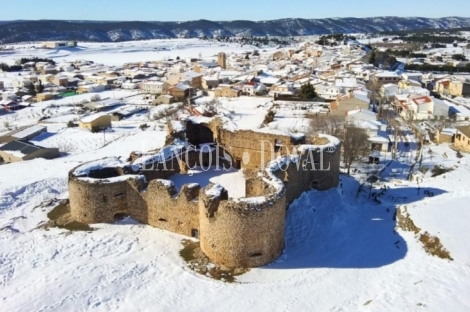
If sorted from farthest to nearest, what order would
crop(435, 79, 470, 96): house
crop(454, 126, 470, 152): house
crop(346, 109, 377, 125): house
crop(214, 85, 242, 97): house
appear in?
crop(214, 85, 242, 97): house → crop(435, 79, 470, 96): house → crop(346, 109, 377, 125): house → crop(454, 126, 470, 152): house

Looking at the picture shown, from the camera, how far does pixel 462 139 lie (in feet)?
123

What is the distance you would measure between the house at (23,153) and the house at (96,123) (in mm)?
13603

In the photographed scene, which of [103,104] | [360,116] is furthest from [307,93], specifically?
[103,104]

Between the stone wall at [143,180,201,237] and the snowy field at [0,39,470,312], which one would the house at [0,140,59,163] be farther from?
the stone wall at [143,180,201,237]

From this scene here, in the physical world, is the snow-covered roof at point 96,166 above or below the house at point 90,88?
above

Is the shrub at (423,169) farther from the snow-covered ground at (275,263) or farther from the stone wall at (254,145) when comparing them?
the stone wall at (254,145)

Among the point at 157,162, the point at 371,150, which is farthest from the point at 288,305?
the point at 371,150

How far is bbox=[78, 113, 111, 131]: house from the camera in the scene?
5369cm

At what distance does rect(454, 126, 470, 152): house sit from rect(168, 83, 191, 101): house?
156 ft

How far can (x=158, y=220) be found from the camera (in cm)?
1888

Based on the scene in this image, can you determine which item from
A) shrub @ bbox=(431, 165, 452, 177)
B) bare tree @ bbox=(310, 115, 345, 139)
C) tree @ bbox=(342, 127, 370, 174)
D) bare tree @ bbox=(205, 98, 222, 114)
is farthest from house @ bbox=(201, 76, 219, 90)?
shrub @ bbox=(431, 165, 452, 177)

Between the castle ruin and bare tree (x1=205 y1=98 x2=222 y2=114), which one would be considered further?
bare tree (x1=205 y1=98 x2=222 y2=114)

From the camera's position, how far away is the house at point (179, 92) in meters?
77.0

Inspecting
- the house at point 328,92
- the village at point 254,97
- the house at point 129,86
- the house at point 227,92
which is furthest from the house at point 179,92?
the house at point 328,92
